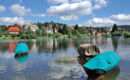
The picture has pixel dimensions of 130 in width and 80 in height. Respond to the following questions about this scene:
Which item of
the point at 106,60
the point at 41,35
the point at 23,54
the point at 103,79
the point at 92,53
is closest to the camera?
the point at 103,79

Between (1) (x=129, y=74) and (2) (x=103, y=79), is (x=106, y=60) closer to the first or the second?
(2) (x=103, y=79)

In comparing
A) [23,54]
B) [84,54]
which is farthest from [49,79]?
[23,54]

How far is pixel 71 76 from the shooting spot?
17344mm

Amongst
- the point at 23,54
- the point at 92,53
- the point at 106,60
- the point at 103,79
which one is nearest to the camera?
the point at 103,79

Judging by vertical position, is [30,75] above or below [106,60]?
below

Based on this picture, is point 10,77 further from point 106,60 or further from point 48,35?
point 48,35

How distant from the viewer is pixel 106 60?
17.1 meters

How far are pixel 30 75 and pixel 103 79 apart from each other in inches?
385

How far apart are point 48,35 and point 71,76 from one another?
14621cm

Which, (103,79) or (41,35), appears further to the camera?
(41,35)

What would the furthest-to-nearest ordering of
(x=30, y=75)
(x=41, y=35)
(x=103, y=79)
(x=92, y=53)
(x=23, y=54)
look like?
1. (x=41, y=35)
2. (x=23, y=54)
3. (x=92, y=53)
4. (x=30, y=75)
5. (x=103, y=79)

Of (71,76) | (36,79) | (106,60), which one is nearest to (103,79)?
(106,60)

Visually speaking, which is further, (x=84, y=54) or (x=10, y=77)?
(x=84, y=54)

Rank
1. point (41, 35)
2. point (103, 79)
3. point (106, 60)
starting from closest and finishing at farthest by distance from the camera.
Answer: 1. point (103, 79)
2. point (106, 60)
3. point (41, 35)
